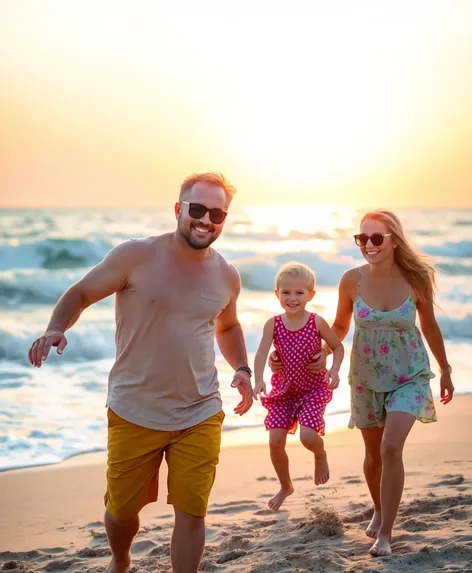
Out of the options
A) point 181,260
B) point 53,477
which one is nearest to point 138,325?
point 181,260

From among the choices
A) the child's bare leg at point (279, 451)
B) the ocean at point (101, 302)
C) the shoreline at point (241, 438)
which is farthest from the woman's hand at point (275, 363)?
the ocean at point (101, 302)

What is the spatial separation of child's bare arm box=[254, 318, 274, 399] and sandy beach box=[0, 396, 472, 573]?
3.33 ft

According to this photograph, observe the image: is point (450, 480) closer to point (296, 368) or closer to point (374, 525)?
point (374, 525)

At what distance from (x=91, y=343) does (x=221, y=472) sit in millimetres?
7373

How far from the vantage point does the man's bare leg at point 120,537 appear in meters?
4.74

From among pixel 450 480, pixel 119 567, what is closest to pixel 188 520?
pixel 119 567

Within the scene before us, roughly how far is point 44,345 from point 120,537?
127cm

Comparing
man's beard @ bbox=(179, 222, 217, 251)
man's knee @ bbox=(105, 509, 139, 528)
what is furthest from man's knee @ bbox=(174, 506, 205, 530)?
man's beard @ bbox=(179, 222, 217, 251)

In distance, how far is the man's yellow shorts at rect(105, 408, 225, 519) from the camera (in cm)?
448

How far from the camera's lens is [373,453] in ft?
19.0

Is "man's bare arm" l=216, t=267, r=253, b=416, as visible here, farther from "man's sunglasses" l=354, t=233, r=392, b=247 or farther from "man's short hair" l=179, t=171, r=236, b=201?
"man's sunglasses" l=354, t=233, r=392, b=247

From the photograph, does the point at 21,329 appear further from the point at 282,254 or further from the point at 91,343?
the point at 282,254

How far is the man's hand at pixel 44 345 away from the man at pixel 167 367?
0.19m

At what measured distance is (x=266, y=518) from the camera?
6.47m
